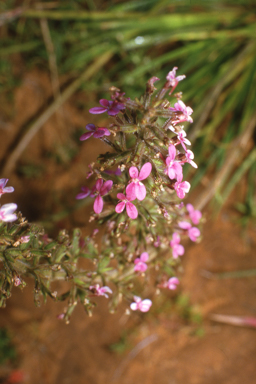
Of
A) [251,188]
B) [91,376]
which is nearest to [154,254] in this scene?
[251,188]

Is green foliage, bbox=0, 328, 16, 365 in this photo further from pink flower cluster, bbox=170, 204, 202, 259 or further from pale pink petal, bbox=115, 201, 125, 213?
pale pink petal, bbox=115, 201, 125, 213

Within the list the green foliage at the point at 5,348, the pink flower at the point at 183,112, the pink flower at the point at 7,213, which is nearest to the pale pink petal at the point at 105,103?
the pink flower at the point at 183,112

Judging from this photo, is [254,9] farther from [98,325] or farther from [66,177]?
[98,325]

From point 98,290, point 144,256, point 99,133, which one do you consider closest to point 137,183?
point 99,133

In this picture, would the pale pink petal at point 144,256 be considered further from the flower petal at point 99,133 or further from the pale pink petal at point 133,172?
the flower petal at point 99,133

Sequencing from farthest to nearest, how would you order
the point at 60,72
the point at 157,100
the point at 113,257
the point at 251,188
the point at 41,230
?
the point at 60,72
the point at 251,188
the point at 113,257
the point at 41,230
the point at 157,100

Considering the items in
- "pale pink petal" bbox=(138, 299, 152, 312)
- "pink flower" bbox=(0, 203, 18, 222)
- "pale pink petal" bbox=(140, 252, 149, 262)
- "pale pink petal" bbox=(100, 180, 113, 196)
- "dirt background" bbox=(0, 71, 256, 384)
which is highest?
"pink flower" bbox=(0, 203, 18, 222)

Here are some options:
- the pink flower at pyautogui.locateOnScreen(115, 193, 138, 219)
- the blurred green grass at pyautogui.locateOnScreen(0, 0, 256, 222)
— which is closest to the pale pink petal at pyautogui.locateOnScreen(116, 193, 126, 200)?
the pink flower at pyautogui.locateOnScreen(115, 193, 138, 219)
